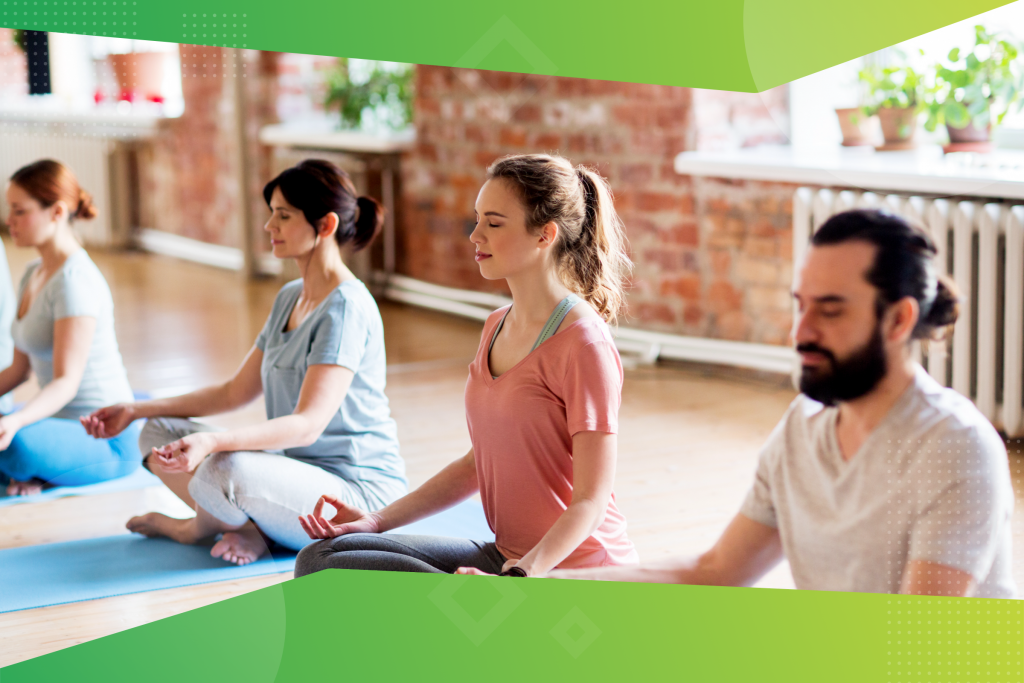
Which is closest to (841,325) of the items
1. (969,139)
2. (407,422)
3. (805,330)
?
(805,330)

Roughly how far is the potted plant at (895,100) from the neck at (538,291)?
4.17 feet

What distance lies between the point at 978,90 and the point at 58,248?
1826mm

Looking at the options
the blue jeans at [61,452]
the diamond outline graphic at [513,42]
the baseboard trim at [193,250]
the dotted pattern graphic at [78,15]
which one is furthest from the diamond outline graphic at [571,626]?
the baseboard trim at [193,250]

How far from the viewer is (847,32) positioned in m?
1.27

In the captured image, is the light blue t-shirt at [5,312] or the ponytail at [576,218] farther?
the light blue t-shirt at [5,312]

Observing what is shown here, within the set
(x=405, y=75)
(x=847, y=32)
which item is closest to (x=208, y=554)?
(x=847, y=32)

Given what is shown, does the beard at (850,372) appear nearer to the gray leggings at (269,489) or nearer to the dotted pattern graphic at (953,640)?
the dotted pattern graphic at (953,640)

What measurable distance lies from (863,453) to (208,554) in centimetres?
167

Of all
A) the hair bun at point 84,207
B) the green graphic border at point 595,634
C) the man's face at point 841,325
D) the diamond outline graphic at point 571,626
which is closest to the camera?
the man's face at point 841,325

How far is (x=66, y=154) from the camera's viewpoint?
103 inches

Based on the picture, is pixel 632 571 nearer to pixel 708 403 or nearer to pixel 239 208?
pixel 708 403

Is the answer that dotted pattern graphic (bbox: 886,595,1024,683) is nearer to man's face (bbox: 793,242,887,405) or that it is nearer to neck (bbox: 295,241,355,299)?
man's face (bbox: 793,242,887,405)

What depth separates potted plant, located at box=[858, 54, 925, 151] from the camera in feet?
8.71

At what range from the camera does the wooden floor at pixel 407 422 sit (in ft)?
6.69
